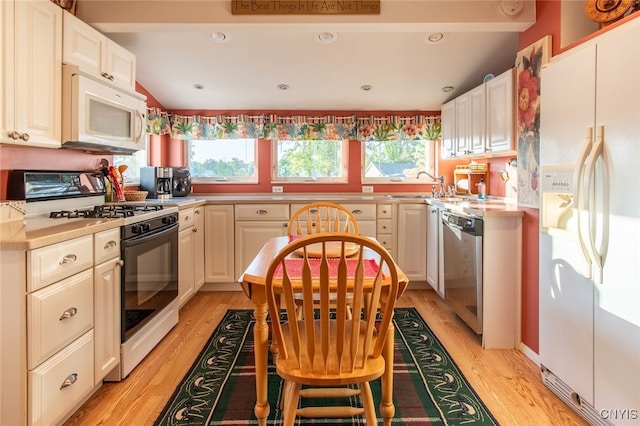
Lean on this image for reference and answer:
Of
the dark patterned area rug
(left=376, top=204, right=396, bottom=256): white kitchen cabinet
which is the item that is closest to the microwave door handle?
the dark patterned area rug

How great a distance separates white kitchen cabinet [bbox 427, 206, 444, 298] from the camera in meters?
3.41

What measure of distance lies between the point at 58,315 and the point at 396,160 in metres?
3.64

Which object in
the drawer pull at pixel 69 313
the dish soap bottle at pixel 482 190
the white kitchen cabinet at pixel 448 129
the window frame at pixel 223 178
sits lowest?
the drawer pull at pixel 69 313

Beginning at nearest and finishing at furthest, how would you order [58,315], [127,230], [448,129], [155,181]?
[58,315]
[127,230]
[155,181]
[448,129]

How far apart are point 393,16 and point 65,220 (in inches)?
88.0

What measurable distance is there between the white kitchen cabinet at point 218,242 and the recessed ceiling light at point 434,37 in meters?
2.29

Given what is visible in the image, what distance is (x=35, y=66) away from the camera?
1.87 m

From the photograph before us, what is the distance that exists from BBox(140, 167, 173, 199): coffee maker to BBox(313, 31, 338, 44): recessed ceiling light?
1.86m

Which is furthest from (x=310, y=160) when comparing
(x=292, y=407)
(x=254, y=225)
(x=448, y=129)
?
(x=292, y=407)

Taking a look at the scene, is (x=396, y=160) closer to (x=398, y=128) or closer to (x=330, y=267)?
(x=398, y=128)

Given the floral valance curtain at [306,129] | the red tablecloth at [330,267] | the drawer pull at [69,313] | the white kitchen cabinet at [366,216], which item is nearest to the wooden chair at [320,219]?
the white kitchen cabinet at [366,216]

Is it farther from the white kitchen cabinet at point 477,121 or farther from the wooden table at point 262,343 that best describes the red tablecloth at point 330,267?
the white kitchen cabinet at point 477,121

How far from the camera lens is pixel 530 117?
2.32 metres

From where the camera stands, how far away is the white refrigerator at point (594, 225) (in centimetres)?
144
